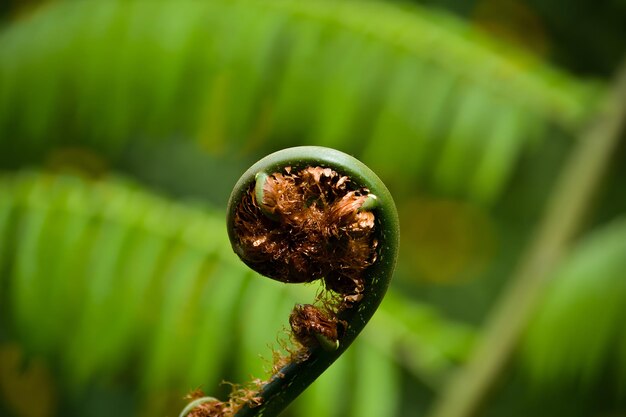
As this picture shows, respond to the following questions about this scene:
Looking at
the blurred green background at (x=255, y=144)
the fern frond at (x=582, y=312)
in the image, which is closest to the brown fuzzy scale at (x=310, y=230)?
the blurred green background at (x=255, y=144)

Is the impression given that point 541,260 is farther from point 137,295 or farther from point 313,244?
point 313,244

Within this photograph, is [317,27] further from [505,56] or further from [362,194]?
[362,194]

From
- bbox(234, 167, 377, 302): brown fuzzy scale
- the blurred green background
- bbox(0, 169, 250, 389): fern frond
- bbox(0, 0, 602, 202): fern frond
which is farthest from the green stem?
bbox(234, 167, 377, 302): brown fuzzy scale

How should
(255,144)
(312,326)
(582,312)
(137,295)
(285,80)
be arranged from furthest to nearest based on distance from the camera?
(255,144) → (285,80) → (582,312) → (137,295) → (312,326)

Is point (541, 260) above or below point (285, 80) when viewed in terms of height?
below

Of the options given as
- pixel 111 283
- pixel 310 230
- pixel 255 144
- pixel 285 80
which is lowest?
pixel 111 283

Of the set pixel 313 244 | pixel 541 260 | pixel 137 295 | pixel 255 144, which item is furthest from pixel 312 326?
pixel 255 144

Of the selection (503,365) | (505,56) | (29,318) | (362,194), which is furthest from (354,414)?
(362,194)

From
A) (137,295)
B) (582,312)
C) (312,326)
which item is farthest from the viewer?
(582,312)
